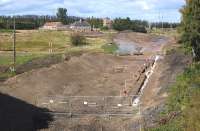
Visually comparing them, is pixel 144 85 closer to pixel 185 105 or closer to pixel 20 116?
pixel 20 116

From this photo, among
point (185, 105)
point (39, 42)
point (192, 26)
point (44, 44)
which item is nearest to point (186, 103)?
point (185, 105)

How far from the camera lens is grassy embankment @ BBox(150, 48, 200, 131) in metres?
26.8

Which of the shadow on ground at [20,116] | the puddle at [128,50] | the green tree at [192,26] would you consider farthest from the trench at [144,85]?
the puddle at [128,50]

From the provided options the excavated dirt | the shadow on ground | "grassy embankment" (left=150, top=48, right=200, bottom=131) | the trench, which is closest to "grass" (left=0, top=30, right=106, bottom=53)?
the excavated dirt

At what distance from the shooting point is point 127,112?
42.1 m

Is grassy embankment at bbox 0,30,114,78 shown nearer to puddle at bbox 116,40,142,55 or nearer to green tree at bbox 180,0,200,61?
puddle at bbox 116,40,142,55

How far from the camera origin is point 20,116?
39.5m

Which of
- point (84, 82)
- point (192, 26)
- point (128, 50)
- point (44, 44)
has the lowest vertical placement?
point (84, 82)

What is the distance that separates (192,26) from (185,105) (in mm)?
21072

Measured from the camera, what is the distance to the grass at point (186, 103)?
26625 millimetres

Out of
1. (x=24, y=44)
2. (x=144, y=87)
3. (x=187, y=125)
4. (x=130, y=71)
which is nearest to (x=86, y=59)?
(x=130, y=71)

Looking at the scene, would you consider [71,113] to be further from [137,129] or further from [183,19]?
[183,19]

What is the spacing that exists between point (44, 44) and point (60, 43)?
5403 mm

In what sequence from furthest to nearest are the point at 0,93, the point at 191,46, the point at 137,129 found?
the point at 191,46 → the point at 0,93 → the point at 137,129
